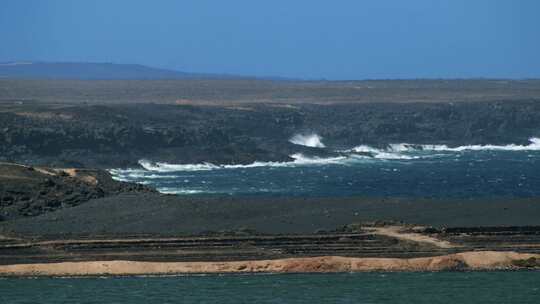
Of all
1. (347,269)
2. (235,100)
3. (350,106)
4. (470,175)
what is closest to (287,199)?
(347,269)

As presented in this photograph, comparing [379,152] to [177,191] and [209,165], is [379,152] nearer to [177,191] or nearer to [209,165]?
[209,165]

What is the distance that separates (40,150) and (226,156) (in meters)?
12.1

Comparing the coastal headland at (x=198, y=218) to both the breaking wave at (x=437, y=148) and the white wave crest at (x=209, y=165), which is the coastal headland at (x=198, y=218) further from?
the breaking wave at (x=437, y=148)

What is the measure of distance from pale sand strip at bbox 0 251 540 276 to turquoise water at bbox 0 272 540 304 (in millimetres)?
821

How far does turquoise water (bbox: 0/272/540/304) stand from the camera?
3566 centimetres

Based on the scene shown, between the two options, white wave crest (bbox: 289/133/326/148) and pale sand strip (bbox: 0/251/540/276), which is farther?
white wave crest (bbox: 289/133/326/148)

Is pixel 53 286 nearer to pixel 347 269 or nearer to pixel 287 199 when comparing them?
pixel 347 269

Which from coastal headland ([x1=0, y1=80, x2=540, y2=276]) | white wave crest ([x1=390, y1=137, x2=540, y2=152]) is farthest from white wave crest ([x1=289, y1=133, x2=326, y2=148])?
white wave crest ([x1=390, y1=137, x2=540, y2=152])

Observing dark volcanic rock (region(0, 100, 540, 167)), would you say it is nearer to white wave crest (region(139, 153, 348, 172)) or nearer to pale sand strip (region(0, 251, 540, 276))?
white wave crest (region(139, 153, 348, 172))

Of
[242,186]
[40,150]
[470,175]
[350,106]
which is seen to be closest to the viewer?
[242,186]

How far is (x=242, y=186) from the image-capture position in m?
72.4

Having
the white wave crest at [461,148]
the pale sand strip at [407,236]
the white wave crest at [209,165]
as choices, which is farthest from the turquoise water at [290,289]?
the white wave crest at [461,148]

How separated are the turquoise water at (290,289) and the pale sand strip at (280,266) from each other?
0.82 metres

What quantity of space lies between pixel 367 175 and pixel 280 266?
39.5 metres
